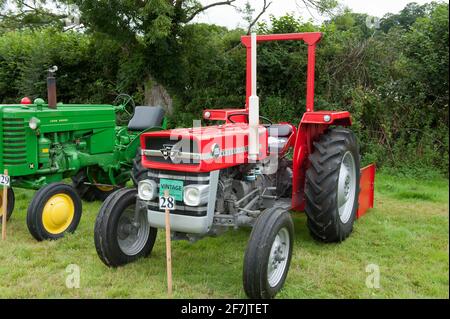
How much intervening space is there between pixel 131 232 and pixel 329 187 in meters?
1.71

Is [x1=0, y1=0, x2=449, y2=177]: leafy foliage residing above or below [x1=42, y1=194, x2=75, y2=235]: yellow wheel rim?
above

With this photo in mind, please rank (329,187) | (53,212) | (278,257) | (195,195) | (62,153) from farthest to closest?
(62,153), (53,212), (329,187), (278,257), (195,195)

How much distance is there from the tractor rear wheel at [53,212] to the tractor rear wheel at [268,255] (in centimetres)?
234

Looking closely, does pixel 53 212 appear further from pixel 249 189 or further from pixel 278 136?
pixel 278 136

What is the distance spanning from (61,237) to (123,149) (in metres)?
1.71

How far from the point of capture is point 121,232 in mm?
3881

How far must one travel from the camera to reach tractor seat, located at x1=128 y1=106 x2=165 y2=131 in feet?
20.4

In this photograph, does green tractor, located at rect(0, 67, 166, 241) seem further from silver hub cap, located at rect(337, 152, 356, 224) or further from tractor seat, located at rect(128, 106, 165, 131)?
silver hub cap, located at rect(337, 152, 356, 224)

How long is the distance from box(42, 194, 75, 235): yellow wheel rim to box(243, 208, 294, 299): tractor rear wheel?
2.34 metres

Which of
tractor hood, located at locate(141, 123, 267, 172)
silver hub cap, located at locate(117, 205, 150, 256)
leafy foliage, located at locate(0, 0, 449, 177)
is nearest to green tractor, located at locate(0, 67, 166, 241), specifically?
silver hub cap, located at locate(117, 205, 150, 256)

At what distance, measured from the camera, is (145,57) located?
8758 millimetres

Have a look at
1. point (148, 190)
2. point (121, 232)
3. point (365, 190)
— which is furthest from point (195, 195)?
point (365, 190)

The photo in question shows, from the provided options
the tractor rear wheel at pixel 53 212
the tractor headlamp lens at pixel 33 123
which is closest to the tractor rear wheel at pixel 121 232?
the tractor rear wheel at pixel 53 212

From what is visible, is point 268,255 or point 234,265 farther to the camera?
point 234,265
